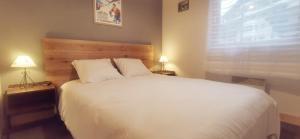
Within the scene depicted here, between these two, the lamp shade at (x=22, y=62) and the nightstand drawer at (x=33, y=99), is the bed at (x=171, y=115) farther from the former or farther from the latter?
the lamp shade at (x=22, y=62)

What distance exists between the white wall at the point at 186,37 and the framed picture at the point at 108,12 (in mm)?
1113

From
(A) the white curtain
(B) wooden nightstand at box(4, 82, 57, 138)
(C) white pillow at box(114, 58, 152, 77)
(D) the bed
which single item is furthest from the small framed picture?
(B) wooden nightstand at box(4, 82, 57, 138)

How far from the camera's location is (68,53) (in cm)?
235

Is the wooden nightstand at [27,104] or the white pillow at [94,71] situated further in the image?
the white pillow at [94,71]

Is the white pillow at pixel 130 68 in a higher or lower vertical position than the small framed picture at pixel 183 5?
lower

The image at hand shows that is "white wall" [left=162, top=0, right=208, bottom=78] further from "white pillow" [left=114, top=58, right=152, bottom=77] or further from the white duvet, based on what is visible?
the white duvet

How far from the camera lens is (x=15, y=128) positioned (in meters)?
2.01

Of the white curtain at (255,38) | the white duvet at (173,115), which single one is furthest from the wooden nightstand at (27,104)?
the white curtain at (255,38)

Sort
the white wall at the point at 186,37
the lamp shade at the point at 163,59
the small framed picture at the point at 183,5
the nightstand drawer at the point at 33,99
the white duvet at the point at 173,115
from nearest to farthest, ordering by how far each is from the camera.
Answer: the white duvet at the point at 173,115
the nightstand drawer at the point at 33,99
the white wall at the point at 186,37
the small framed picture at the point at 183,5
the lamp shade at the point at 163,59

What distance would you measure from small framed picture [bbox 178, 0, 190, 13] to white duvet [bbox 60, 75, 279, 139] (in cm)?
219

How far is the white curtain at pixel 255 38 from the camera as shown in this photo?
1970mm

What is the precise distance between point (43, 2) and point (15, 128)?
1632mm

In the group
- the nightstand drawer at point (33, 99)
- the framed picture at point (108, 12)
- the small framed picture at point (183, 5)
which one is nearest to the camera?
the nightstand drawer at point (33, 99)

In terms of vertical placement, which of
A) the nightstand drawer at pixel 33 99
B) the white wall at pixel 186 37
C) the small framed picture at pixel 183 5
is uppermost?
the small framed picture at pixel 183 5
